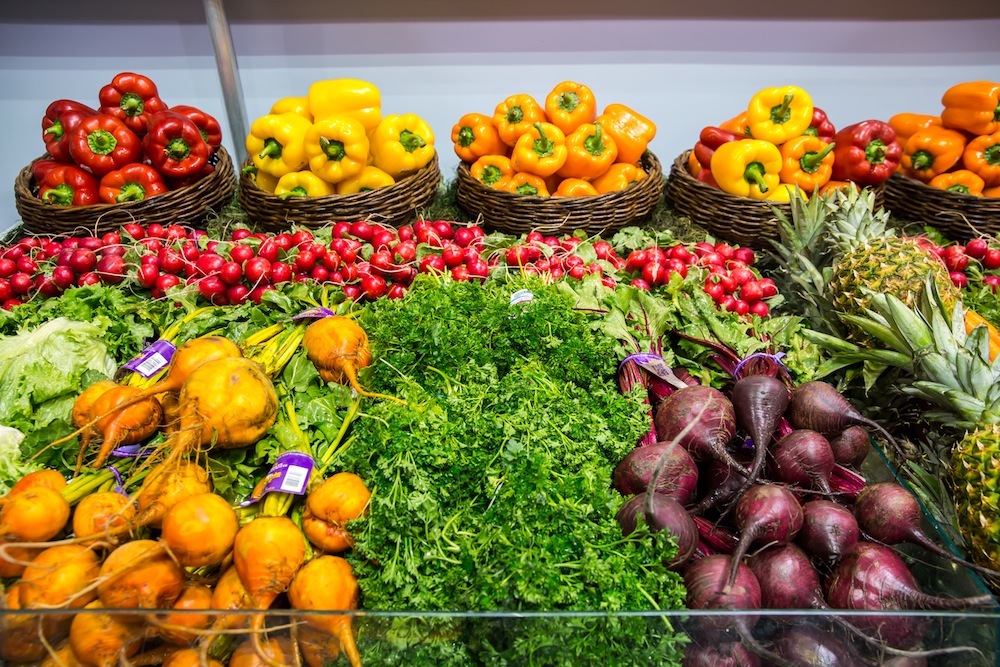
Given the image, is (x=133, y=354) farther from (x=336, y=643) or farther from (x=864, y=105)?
(x=864, y=105)

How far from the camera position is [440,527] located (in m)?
1.24

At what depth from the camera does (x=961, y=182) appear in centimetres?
300

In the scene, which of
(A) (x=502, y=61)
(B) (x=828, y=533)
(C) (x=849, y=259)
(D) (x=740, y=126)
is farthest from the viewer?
(A) (x=502, y=61)

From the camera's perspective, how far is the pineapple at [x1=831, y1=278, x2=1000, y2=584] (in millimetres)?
1401

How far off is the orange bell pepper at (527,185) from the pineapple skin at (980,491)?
1.91 m

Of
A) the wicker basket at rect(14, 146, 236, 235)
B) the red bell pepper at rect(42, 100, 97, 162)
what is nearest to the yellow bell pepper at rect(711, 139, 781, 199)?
the wicker basket at rect(14, 146, 236, 235)

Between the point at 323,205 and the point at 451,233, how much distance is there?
58 centimetres

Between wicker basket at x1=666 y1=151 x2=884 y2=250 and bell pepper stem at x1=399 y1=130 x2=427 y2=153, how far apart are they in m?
1.31

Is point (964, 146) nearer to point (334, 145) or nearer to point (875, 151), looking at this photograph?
point (875, 151)

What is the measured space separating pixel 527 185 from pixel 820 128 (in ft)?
5.10

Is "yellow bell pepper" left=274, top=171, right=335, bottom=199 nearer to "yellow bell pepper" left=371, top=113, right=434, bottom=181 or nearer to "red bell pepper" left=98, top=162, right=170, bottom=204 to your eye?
"yellow bell pepper" left=371, top=113, right=434, bottom=181

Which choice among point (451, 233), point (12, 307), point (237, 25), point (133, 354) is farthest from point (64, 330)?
point (237, 25)

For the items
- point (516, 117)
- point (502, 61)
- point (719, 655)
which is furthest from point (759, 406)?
point (502, 61)

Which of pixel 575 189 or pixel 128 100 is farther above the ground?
pixel 128 100
